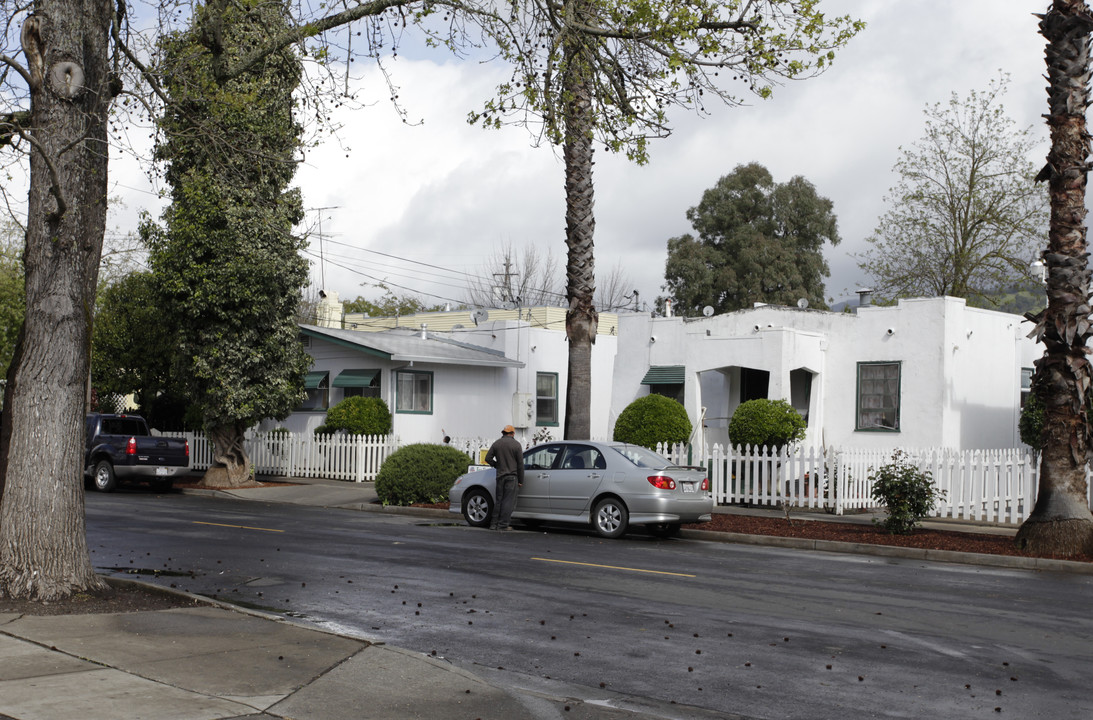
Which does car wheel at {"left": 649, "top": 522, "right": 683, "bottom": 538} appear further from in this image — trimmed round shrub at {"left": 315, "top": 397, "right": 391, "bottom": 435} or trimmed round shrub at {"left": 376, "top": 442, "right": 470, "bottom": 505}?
trimmed round shrub at {"left": 315, "top": 397, "right": 391, "bottom": 435}

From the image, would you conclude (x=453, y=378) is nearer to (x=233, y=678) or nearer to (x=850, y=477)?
(x=850, y=477)

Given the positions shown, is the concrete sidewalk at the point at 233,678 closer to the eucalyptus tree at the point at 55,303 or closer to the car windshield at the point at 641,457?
the eucalyptus tree at the point at 55,303

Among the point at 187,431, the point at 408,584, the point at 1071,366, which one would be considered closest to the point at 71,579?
the point at 408,584

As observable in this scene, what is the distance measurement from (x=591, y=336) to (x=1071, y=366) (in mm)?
9262

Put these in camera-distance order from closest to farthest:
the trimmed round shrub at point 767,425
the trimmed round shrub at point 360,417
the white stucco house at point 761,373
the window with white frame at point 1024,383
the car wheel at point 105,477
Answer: the trimmed round shrub at point 767,425 → the white stucco house at point 761,373 → the window with white frame at point 1024,383 → the car wheel at point 105,477 → the trimmed round shrub at point 360,417

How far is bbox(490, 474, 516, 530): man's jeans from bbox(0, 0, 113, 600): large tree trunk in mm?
8656

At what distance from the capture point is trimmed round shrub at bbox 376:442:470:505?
22.1m

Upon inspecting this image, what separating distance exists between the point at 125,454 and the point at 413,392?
8014mm

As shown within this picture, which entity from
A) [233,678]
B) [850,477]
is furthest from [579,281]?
[233,678]

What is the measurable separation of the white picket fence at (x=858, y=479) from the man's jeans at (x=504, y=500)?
17.1 feet

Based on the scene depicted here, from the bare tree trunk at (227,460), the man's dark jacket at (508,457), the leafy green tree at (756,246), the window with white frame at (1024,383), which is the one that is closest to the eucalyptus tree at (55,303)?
the man's dark jacket at (508,457)

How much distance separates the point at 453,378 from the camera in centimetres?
3167

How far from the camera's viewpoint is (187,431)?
108 ft

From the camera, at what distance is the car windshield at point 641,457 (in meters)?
17.0
